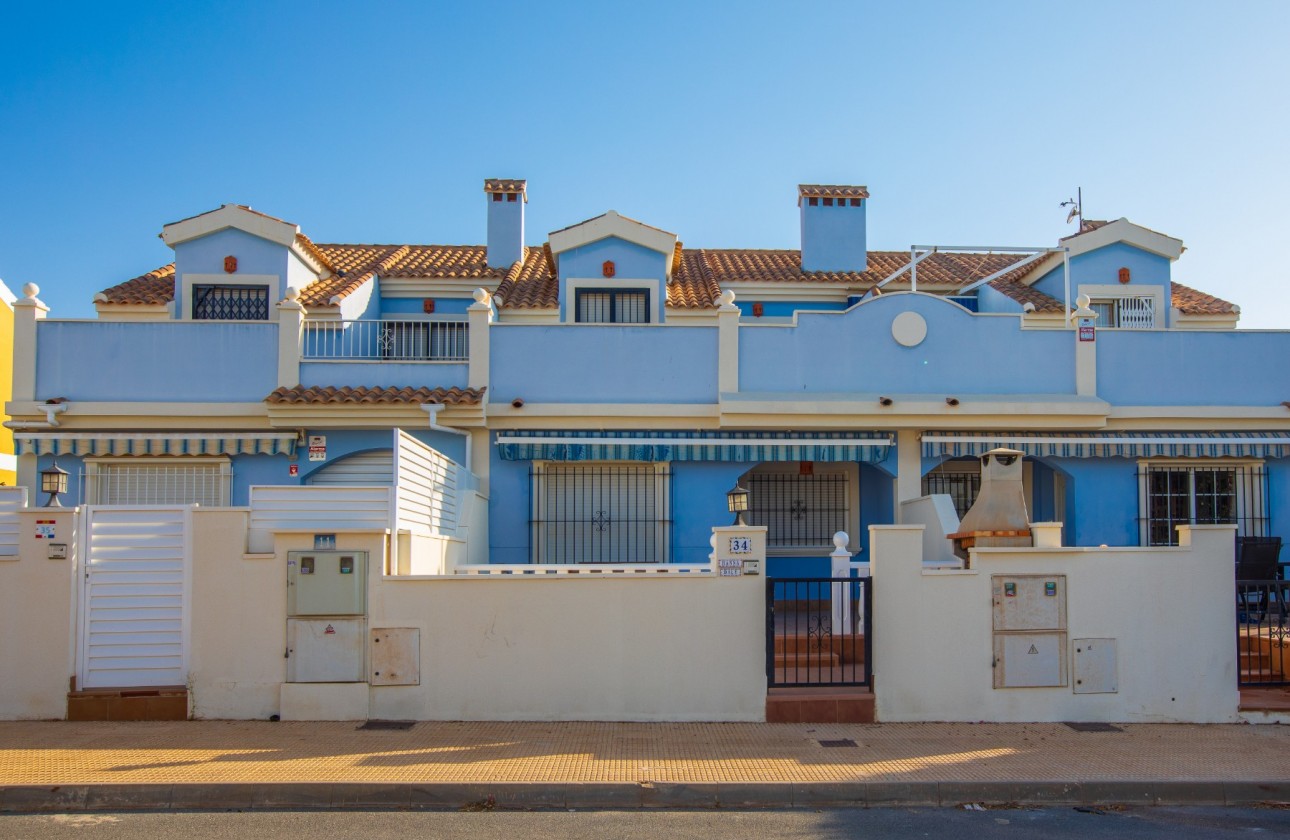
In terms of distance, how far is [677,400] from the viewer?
16.2m

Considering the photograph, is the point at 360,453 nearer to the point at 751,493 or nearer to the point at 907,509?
the point at 751,493

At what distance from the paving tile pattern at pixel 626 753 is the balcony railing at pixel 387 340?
22.9 ft

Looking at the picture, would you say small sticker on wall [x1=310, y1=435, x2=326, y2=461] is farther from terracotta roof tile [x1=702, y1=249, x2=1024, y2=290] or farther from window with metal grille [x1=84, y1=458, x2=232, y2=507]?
terracotta roof tile [x1=702, y1=249, x2=1024, y2=290]

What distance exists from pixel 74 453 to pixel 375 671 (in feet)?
22.9

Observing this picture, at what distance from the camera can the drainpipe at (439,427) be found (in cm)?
1529

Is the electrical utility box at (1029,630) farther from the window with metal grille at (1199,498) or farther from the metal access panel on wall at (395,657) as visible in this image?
the metal access panel on wall at (395,657)

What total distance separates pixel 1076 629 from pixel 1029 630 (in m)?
0.51

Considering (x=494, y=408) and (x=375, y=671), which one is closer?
(x=375, y=671)

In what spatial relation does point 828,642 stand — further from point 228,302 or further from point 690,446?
point 228,302

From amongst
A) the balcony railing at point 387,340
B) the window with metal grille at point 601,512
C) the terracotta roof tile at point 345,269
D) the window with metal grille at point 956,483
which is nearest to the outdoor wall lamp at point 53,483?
the balcony railing at point 387,340

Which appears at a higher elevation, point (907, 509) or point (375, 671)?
point (907, 509)

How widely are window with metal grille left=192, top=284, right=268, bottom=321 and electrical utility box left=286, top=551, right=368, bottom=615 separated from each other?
808cm

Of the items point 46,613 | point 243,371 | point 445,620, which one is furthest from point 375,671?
point 243,371

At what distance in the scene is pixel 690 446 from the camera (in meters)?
15.8
